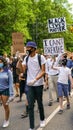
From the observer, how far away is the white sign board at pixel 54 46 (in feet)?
43.3

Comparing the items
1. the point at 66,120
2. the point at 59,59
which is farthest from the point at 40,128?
the point at 59,59

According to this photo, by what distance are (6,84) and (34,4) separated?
Result: 4362 centimetres

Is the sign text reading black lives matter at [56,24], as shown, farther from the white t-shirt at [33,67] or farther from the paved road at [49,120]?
the white t-shirt at [33,67]

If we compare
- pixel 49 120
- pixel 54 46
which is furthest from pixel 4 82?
pixel 54 46

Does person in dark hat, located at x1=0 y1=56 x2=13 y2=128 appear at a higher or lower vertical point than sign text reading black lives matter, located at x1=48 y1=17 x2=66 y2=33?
lower

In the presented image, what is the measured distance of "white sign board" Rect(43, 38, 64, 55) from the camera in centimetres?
1320

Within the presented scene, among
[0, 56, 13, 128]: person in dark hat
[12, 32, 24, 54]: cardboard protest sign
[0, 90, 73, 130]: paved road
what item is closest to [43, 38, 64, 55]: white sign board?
[0, 90, 73, 130]: paved road

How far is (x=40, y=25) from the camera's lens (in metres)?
54.1

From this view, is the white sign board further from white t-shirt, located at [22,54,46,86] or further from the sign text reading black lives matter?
white t-shirt, located at [22,54,46,86]

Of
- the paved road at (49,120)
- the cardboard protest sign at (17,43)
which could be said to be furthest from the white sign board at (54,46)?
the cardboard protest sign at (17,43)

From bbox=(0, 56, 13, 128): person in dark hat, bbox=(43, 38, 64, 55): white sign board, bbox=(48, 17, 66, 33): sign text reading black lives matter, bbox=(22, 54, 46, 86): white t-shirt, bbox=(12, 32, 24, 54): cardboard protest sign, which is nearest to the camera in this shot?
bbox=(22, 54, 46, 86): white t-shirt

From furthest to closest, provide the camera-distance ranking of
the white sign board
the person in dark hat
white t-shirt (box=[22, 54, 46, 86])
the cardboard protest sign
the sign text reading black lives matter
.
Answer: the cardboard protest sign, the sign text reading black lives matter, the white sign board, the person in dark hat, white t-shirt (box=[22, 54, 46, 86])

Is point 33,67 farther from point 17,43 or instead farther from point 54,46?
point 17,43

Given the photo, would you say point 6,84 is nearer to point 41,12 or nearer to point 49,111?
point 49,111
